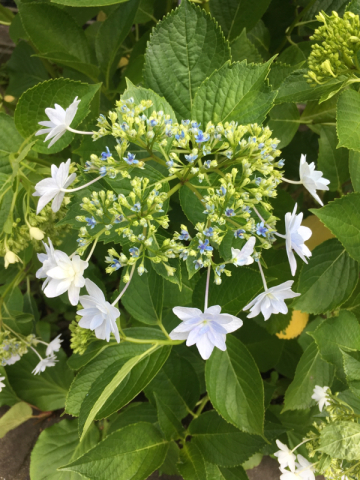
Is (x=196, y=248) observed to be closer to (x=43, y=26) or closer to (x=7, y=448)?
(x=43, y=26)

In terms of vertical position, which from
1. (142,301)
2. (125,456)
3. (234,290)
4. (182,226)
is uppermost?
(182,226)

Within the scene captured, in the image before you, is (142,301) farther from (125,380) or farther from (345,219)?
(345,219)

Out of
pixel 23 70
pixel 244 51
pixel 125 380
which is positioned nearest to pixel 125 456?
pixel 125 380

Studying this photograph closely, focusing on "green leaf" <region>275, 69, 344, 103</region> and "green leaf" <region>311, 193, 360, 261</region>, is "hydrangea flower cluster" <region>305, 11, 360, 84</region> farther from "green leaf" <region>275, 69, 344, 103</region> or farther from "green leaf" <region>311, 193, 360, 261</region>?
"green leaf" <region>311, 193, 360, 261</region>

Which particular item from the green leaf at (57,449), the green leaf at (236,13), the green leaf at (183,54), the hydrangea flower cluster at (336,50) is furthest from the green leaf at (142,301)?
the green leaf at (236,13)

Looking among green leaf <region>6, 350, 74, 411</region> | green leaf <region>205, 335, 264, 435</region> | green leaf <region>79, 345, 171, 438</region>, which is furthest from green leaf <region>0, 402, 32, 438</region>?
green leaf <region>205, 335, 264, 435</region>
